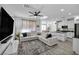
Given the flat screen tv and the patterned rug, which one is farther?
the patterned rug

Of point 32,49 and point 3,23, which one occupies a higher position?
point 3,23

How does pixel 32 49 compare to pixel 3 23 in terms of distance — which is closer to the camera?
pixel 3 23

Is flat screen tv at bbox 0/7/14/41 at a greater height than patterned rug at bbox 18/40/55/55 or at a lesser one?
greater

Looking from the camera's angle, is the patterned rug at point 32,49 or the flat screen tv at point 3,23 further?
the patterned rug at point 32,49

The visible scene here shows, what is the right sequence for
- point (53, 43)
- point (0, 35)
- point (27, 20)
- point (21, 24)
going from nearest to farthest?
point (0, 35) → point (53, 43) → point (21, 24) → point (27, 20)

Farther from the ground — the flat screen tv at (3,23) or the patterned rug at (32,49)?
the flat screen tv at (3,23)
